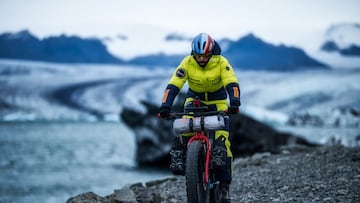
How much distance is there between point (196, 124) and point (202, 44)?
3.08ft

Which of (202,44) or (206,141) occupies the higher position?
(202,44)

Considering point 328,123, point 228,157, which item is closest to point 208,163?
point 228,157

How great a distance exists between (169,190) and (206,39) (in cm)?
550

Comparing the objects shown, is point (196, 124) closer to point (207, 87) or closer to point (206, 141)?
point (206, 141)

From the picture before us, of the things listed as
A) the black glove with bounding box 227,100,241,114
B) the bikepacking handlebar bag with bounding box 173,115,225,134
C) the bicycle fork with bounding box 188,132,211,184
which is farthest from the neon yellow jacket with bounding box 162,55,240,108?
the bicycle fork with bounding box 188,132,211,184

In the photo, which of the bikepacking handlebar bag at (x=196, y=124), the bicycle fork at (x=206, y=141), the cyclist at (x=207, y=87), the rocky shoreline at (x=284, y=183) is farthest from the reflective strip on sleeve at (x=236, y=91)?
the rocky shoreline at (x=284, y=183)

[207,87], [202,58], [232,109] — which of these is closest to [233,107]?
[232,109]

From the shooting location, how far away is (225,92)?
24.1ft

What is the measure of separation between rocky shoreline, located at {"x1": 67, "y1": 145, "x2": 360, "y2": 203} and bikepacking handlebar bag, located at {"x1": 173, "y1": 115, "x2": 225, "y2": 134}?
2.71 metres

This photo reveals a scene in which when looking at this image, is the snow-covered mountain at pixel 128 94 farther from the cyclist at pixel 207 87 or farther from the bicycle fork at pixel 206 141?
the bicycle fork at pixel 206 141

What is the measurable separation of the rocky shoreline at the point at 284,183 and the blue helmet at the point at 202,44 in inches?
125

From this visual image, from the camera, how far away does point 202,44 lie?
6785 millimetres

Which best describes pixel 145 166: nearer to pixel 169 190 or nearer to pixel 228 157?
pixel 169 190

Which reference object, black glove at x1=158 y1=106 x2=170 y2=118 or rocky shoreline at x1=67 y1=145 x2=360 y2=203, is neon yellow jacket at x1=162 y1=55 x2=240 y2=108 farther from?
rocky shoreline at x1=67 y1=145 x2=360 y2=203
